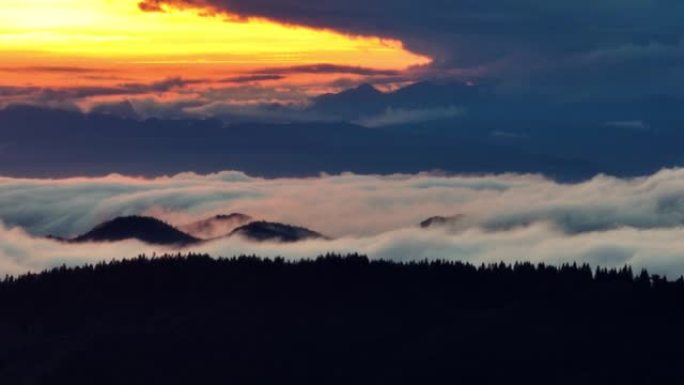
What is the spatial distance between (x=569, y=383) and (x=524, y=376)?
17.1ft

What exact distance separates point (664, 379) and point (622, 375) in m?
7.48

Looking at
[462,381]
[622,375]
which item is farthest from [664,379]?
[462,381]

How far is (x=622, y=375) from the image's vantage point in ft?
655

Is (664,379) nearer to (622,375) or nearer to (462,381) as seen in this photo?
(622,375)

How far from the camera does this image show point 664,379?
633 feet

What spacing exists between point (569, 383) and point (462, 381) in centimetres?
1176

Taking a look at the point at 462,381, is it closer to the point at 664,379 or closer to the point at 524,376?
the point at 524,376

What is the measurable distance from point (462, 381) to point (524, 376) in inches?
274

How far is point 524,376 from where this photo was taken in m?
200

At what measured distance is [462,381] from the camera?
654 feet
